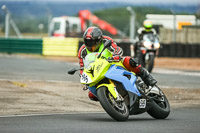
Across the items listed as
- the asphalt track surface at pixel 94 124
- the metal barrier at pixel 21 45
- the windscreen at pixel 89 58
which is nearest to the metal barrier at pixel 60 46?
the metal barrier at pixel 21 45

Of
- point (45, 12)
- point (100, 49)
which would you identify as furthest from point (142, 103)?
point (45, 12)

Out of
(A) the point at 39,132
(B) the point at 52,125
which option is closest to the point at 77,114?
(B) the point at 52,125

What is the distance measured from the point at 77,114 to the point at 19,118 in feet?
4.03

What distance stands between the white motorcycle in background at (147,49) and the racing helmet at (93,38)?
11.0 m

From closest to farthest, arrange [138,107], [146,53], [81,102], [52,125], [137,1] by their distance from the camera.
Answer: [52,125] → [138,107] → [81,102] → [146,53] → [137,1]

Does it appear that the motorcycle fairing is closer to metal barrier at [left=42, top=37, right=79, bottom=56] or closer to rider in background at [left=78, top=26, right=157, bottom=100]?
rider in background at [left=78, top=26, right=157, bottom=100]

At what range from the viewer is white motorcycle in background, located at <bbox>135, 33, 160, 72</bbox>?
20375mm

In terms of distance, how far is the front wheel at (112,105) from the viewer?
27.8 ft

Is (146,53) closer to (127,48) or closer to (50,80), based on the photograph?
(50,80)

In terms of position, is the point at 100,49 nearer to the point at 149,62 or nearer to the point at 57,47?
the point at 149,62

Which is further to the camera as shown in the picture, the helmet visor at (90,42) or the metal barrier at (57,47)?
the metal barrier at (57,47)

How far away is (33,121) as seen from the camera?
8836 mm

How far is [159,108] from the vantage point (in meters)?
9.41

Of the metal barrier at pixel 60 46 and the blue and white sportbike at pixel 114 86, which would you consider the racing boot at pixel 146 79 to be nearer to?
the blue and white sportbike at pixel 114 86
